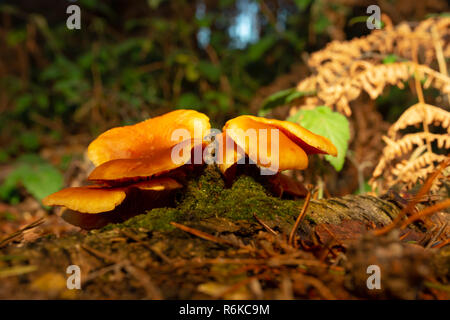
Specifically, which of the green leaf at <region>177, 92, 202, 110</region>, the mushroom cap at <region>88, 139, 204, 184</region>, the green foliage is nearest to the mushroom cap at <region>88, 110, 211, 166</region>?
the mushroom cap at <region>88, 139, 204, 184</region>

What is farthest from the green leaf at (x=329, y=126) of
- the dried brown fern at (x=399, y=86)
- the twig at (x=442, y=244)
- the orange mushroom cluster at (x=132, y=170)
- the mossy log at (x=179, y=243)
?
the orange mushroom cluster at (x=132, y=170)

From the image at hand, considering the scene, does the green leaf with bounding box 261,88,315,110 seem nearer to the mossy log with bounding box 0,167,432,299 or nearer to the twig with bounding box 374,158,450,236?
the mossy log with bounding box 0,167,432,299

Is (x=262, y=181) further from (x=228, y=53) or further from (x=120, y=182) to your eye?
(x=228, y=53)

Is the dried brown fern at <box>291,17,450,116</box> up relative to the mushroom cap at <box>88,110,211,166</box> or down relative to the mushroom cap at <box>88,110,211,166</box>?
up

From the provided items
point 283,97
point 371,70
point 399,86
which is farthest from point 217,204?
point 399,86

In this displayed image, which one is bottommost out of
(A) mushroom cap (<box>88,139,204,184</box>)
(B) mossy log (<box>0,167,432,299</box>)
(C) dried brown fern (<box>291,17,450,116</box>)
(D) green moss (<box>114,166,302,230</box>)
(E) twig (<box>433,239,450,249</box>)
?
(E) twig (<box>433,239,450,249</box>)

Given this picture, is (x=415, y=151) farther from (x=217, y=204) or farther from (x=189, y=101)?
(x=189, y=101)
